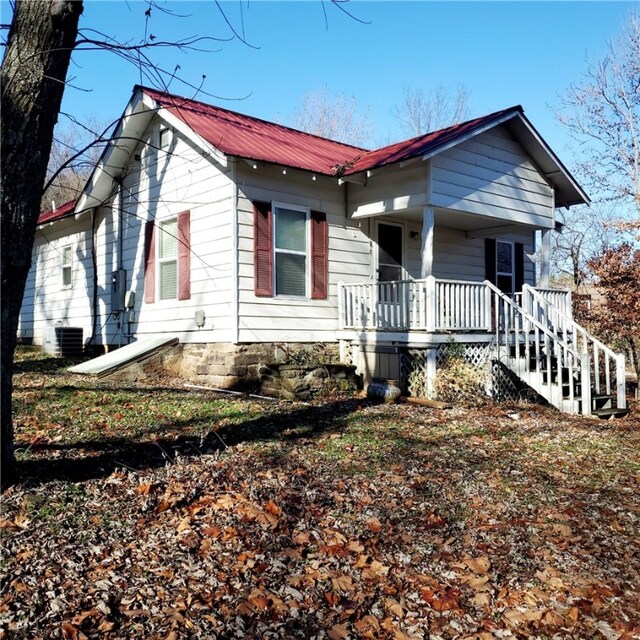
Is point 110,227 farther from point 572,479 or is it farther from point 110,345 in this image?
point 572,479

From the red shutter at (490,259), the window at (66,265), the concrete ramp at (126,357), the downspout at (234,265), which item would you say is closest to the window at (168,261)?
the concrete ramp at (126,357)

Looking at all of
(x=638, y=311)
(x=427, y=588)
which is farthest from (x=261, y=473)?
(x=638, y=311)

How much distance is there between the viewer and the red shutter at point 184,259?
36.1ft

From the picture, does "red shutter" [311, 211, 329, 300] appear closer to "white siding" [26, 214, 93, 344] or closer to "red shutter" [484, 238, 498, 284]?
"red shutter" [484, 238, 498, 284]

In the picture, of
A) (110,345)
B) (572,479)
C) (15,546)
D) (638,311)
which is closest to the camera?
(15,546)

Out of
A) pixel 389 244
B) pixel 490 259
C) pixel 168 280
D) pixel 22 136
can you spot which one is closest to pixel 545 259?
pixel 490 259

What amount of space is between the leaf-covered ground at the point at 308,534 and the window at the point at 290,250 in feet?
13.9

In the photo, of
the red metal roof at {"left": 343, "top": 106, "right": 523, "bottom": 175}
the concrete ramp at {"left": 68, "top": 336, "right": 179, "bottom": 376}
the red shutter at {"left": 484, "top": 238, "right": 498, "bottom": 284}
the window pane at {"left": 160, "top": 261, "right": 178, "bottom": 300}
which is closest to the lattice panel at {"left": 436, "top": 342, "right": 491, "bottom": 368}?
the red metal roof at {"left": 343, "top": 106, "right": 523, "bottom": 175}

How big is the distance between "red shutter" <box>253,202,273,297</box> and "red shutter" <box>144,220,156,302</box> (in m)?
2.87

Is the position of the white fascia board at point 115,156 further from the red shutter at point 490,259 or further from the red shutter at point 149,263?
the red shutter at point 490,259

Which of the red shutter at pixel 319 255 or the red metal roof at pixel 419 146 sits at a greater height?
the red metal roof at pixel 419 146

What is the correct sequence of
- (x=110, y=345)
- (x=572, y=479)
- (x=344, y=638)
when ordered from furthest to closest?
(x=110, y=345) → (x=572, y=479) → (x=344, y=638)

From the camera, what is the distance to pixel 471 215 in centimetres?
1167

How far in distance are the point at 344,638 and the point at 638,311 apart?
37.6 feet
